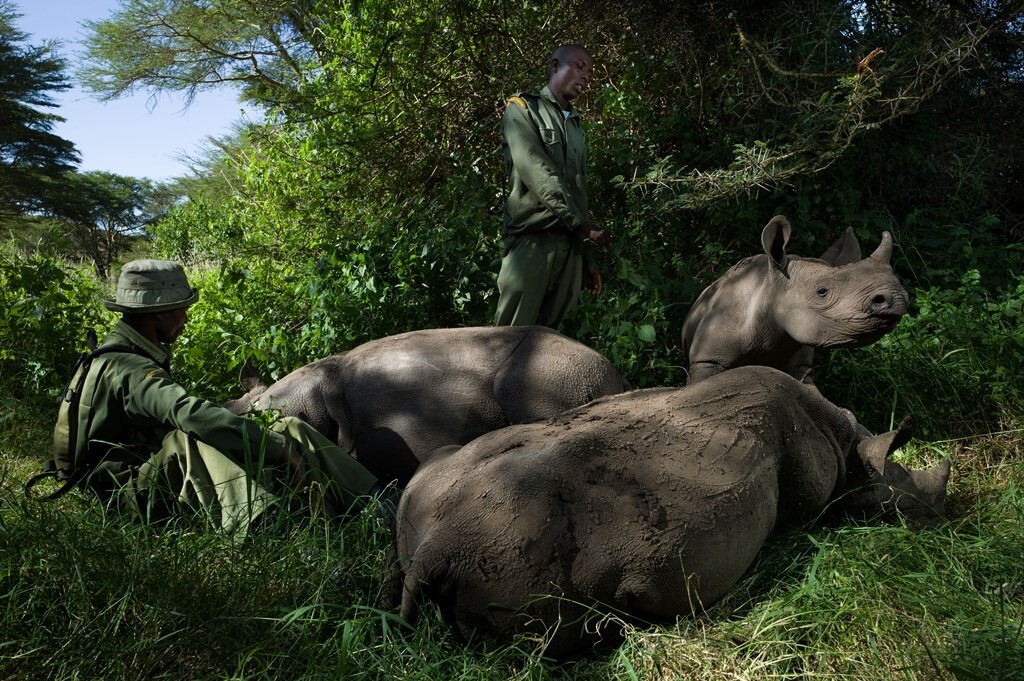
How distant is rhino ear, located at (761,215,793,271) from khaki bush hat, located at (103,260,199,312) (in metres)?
2.98

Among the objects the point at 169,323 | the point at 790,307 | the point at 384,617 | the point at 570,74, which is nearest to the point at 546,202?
the point at 570,74

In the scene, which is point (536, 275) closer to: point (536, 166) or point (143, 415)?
point (536, 166)

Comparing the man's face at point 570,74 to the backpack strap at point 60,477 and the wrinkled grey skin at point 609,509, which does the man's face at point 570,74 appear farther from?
the backpack strap at point 60,477

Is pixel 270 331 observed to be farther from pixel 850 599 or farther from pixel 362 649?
pixel 850 599

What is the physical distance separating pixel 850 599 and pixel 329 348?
13.7ft

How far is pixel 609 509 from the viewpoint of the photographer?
306 centimetres

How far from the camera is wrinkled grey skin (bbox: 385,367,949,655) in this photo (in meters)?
2.99

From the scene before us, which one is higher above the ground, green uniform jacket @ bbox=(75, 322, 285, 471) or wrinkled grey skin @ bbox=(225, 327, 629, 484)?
green uniform jacket @ bbox=(75, 322, 285, 471)

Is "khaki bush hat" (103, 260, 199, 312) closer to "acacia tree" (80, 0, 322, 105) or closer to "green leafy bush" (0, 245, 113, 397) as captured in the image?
"green leafy bush" (0, 245, 113, 397)

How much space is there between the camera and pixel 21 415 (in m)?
5.86

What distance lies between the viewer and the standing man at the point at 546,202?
5.65 m

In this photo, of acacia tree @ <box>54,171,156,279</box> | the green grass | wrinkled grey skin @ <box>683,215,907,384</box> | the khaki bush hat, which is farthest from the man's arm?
acacia tree @ <box>54,171,156,279</box>

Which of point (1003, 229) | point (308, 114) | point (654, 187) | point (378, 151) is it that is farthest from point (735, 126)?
point (308, 114)

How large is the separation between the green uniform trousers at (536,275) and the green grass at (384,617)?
257 cm
